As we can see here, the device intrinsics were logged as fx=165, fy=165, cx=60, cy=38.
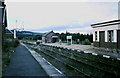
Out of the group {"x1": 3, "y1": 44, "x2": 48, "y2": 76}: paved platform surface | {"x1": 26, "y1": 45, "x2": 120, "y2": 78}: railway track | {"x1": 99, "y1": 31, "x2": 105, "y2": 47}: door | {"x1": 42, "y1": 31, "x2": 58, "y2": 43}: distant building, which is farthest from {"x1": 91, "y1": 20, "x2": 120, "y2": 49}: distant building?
{"x1": 42, "y1": 31, "x2": 58, "y2": 43}: distant building

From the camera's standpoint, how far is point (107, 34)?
23.3 m

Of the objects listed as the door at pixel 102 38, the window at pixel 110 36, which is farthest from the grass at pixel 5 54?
the window at pixel 110 36

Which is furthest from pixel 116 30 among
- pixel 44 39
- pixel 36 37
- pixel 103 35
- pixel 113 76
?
pixel 36 37

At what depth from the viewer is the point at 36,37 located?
3935 inches

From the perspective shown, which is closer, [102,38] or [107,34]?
[107,34]

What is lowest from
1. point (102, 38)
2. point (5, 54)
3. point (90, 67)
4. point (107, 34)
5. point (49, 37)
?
point (90, 67)

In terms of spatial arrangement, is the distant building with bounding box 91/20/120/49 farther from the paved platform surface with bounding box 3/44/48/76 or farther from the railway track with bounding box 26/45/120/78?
the paved platform surface with bounding box 3/44/48/76

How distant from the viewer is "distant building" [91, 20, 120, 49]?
21.3 m

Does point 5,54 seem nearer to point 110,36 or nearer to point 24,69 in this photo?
point 24,69

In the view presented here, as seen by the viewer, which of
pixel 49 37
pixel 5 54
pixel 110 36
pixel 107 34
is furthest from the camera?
pixel 49 37

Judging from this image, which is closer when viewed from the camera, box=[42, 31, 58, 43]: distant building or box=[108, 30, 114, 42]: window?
box=[108, 30, 114, 42]: window

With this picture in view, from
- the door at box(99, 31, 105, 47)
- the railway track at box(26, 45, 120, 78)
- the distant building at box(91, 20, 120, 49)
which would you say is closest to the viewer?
the railway track at box(26, 45, 120, 78)

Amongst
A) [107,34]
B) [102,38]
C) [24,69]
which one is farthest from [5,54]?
[102,38]

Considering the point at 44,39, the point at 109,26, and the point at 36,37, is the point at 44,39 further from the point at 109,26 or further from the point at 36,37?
the point at 109,26
